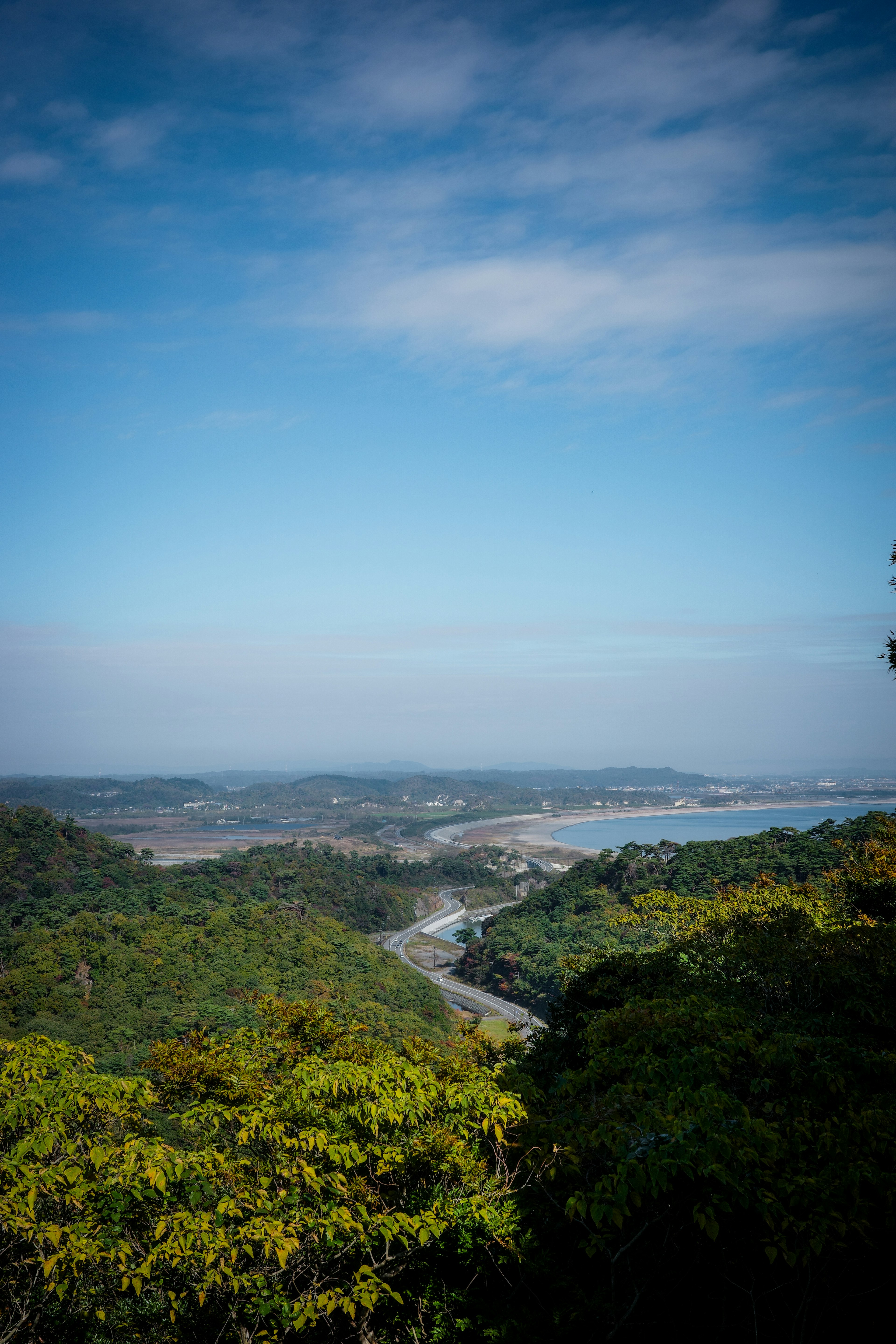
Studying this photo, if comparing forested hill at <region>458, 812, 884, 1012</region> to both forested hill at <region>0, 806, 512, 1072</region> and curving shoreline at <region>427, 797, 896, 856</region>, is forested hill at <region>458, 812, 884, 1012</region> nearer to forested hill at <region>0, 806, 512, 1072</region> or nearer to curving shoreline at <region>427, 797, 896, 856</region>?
forested hill at <region>0, 806, 512, 1072</region>

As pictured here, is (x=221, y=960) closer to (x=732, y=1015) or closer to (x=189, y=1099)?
(x=189, y=1099)

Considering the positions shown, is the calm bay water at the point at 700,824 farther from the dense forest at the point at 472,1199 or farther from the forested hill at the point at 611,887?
the dense forest at the point at 472,1199

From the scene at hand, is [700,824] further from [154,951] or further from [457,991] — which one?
[154,951]

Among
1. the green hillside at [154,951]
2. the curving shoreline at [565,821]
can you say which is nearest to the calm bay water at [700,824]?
the curving shoreline at [565,821]

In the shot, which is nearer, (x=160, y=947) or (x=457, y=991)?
(x=160, y=947)

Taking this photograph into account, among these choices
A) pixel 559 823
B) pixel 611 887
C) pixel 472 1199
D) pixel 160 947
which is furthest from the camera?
pixel 559 823

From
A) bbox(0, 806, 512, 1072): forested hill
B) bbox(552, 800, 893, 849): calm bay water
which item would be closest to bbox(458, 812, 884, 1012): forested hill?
bbox(0, 806, 512, 1072): forested hill

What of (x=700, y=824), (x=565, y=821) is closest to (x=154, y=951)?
(x=700, y=824)
